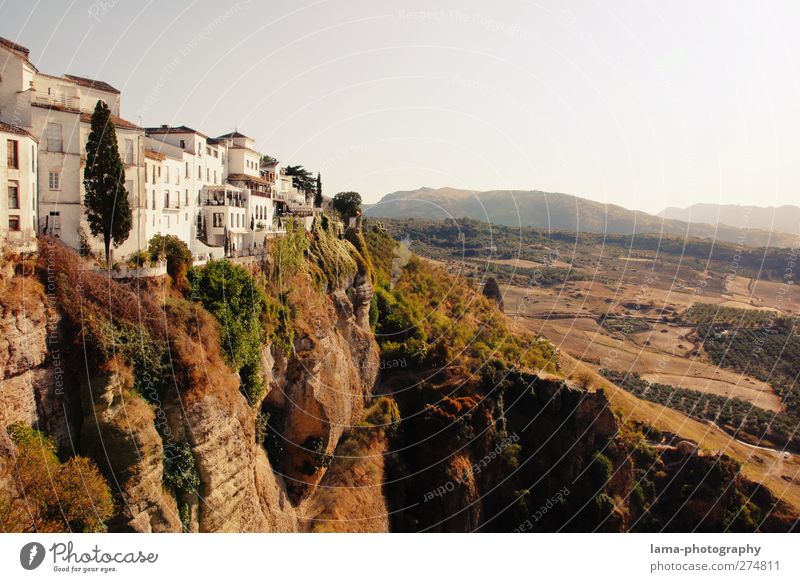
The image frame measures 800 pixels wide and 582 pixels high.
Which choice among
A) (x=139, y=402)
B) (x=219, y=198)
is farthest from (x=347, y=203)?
(x=139, y=402)

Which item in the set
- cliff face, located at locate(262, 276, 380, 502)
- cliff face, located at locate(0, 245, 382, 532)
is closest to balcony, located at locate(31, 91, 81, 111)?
cliff face, located at locate(0, 245, 382, 532)

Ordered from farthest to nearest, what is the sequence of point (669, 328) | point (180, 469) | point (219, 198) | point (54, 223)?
1. point (669, 328)
2. point (219, 198)
3. point (54, 223)
4. point (180, 469)

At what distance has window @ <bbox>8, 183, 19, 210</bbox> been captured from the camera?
20.2 metres

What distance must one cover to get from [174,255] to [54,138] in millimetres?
6287

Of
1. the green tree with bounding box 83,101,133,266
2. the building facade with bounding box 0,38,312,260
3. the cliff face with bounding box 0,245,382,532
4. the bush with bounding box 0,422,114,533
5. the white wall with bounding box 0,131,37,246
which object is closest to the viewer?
the bush with bounding box 0,422,114,533

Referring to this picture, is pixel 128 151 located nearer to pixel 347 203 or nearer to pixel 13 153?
pixel 13 153

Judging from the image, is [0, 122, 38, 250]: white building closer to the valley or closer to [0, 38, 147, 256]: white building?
[0, 38, 147, 256]: white building

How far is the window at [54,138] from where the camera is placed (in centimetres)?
2314

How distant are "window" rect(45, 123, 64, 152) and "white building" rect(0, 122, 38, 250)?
1.58m

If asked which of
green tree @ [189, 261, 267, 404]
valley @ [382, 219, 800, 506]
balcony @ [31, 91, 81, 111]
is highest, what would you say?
balcony @ [31, 91, 81, 111]

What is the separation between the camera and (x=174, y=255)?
2523 cm

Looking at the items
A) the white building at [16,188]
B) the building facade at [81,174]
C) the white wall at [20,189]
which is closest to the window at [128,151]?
the building facade at [81,174]

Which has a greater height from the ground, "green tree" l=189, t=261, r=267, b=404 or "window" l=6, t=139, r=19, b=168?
"window" l=6, t=139, r=19, b=168

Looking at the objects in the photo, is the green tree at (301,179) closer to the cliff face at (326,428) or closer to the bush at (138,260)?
the cliff face at (326,428)
